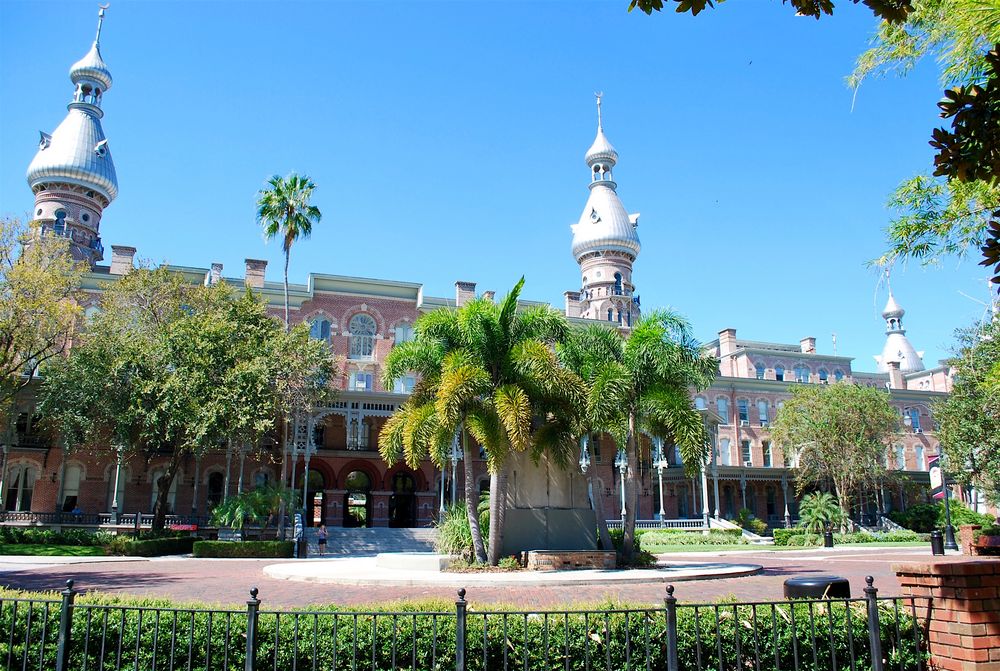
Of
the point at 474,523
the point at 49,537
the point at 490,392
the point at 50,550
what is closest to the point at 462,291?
the point at 49,537

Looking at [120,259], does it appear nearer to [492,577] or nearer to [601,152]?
[492,577]

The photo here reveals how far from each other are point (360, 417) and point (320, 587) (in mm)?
24931

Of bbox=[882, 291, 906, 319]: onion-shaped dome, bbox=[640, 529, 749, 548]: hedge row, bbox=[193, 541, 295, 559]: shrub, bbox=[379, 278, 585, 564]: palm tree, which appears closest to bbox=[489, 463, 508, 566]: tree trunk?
bbox=[379, 278, 585, 564]: palm tree

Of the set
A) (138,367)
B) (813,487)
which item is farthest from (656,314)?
(813,487)

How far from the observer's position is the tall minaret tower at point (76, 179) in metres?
55.0

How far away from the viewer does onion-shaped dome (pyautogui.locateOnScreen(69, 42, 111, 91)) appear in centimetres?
5891

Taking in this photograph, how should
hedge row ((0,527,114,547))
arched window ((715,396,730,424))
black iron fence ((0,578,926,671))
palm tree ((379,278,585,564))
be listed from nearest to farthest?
black iron fence ((0,578,926,671)), palm tree ((379,278,585,564)), hedge row ((0,527,114,547)), arched window ((715,396,730,424))

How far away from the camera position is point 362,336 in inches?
1869

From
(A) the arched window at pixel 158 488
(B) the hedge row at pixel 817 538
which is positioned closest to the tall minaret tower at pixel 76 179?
(A) the arched window at pixel 158 488

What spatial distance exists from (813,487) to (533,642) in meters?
51.8

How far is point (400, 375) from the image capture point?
20.2 m

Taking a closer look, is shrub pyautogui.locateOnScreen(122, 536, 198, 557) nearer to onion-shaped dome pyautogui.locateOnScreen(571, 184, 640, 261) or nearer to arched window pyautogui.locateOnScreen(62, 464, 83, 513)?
arched window pyautogui.locateOnScreen(62, 464, 83, 513)

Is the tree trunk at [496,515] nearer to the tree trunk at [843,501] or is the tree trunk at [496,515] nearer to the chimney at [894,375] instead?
the tree trunk at [843,501]

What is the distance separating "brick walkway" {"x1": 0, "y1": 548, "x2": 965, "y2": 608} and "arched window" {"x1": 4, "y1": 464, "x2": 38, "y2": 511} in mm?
19251
